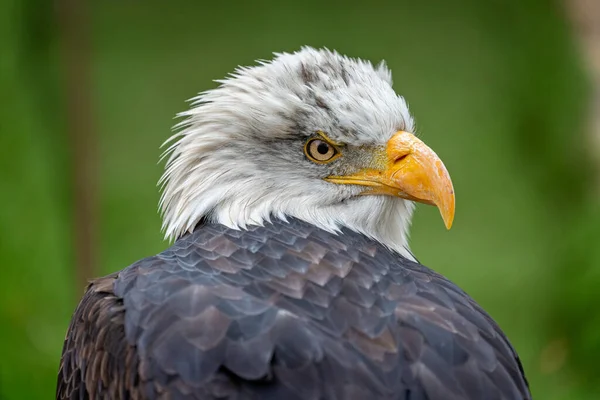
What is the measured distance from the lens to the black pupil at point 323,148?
2994mm

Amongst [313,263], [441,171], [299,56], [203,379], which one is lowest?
[203,379]

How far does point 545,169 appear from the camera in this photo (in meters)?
7.32

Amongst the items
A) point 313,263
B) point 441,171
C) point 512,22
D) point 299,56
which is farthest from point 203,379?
point 512,22

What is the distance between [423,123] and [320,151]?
4.08 metres

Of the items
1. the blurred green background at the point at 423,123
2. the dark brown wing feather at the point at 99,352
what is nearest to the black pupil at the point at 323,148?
the dark brown wing feather at the point at 99,352

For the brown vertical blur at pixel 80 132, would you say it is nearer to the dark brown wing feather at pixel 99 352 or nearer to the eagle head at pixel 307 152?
the eagle head at pixel 307 152

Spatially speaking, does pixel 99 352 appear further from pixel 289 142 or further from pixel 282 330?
pixel 289 142

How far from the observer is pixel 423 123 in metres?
6.96

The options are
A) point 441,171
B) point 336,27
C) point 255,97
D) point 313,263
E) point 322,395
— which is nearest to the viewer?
point 322,395

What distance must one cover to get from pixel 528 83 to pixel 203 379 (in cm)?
563

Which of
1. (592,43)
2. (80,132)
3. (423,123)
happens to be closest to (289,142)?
(80,132)

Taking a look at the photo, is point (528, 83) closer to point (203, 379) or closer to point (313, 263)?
point (313, 263)

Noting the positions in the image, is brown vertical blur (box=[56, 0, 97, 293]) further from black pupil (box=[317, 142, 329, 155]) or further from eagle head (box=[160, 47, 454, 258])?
black pupil (box=[317, 142, 329, 155])

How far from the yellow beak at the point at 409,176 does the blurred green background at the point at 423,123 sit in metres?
3.43
